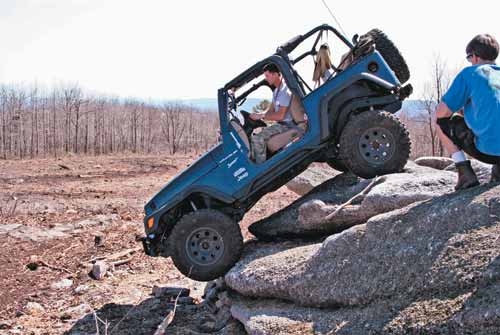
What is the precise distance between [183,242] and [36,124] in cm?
4471

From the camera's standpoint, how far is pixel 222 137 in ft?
23.3

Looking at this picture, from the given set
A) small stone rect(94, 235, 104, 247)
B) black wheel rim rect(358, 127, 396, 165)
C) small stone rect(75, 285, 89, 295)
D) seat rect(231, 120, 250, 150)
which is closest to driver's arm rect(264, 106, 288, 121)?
seat rect(231, 120, 250, 150)

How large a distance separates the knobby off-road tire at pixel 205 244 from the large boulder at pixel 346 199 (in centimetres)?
68

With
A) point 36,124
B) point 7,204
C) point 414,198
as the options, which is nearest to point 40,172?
point 7,204

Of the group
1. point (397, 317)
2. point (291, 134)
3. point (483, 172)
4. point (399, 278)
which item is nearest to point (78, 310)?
point (291, 134)

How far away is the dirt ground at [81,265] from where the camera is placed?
284 inches

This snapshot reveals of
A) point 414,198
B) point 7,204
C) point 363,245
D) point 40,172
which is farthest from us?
point 40,172

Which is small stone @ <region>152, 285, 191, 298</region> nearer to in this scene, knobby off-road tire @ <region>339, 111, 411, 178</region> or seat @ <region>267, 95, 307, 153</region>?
seat @ <region>267, 95, 307, 153</region>

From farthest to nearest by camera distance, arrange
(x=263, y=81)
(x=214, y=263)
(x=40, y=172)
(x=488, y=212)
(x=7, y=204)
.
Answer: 1. (x=40, y=172)
2. (x=7, y=204)
3. (x=263, y=81)
4. (x=214, y=263)
5. (x=488, y=212)

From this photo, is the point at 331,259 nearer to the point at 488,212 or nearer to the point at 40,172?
the point at 488,212

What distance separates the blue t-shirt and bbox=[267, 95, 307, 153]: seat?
7.45 feet

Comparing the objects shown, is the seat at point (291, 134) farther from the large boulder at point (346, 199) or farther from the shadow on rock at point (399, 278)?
the shadow on rock at point (399, 278)

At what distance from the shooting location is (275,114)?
23.6ft

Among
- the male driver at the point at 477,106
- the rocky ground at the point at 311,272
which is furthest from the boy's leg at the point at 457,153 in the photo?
the rocky ground at the point at 311,272
